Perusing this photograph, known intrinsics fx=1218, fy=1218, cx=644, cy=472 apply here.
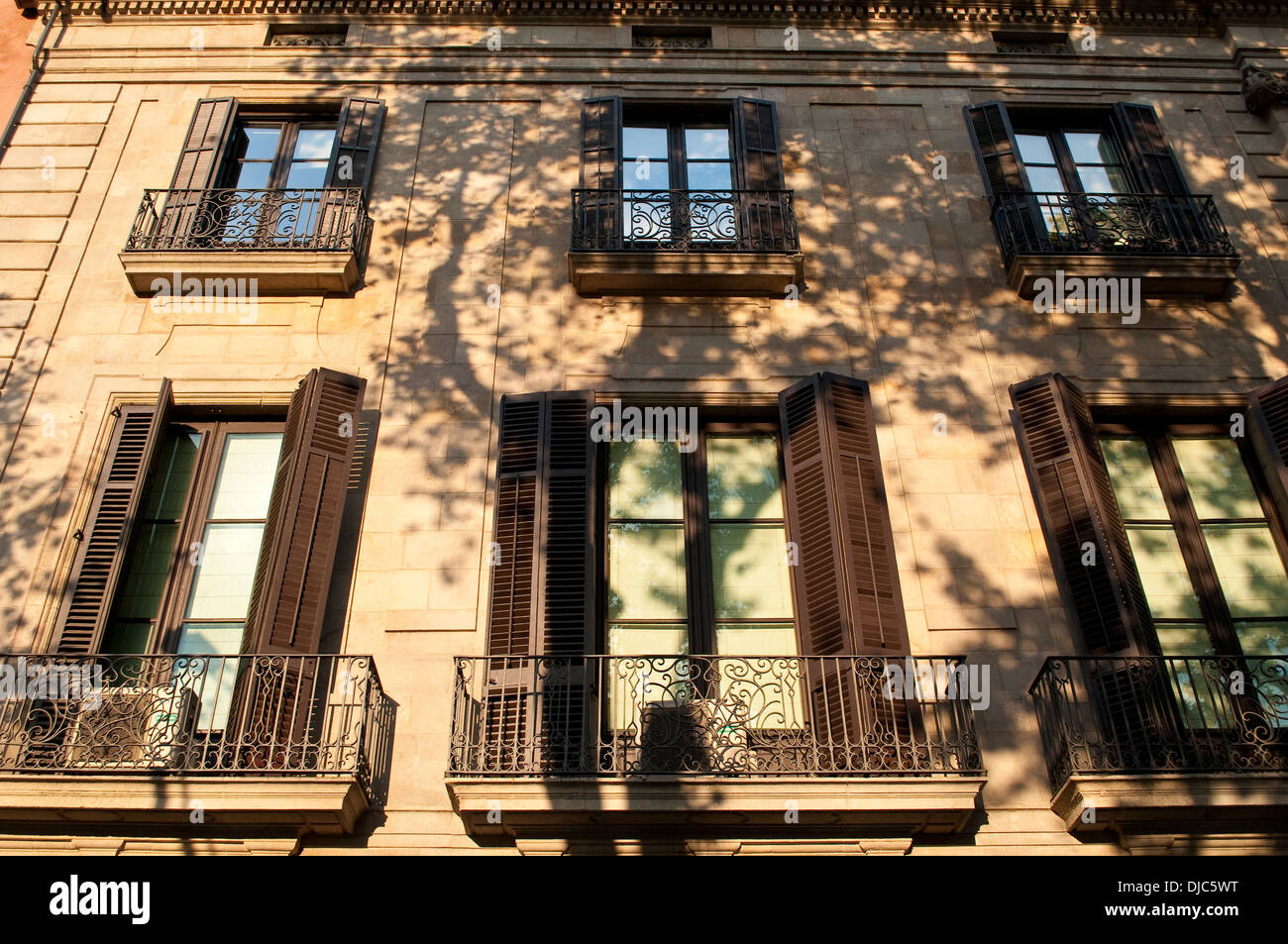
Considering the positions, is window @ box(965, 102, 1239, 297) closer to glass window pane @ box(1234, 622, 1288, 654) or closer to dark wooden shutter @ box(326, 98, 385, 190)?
glass window pane @ box(1234, 622, 1288, 654)

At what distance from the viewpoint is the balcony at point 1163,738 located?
24.8ft

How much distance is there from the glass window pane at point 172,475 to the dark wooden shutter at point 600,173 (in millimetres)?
3767

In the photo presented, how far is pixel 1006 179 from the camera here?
11.8m

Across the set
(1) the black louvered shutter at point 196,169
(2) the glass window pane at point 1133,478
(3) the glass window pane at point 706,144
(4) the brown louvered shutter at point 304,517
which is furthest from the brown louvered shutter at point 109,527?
(2) the glass window pane at point 1133,478

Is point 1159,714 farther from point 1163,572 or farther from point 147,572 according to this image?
point 147,572

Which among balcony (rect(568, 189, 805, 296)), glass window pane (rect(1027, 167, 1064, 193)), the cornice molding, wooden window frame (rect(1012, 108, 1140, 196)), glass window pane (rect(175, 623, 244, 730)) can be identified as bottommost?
glass window pane (rect(175, 623, 244, 730))

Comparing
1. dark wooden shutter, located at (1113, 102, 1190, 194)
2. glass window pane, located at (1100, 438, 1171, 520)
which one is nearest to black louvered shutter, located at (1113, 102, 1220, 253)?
dark wooden shutter, located at (1113, 102, 1190, 194)

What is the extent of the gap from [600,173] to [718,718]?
228 inches

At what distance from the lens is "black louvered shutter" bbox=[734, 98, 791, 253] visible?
11.2 meters

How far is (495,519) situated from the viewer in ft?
30.5

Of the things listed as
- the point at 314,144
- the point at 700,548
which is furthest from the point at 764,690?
the point at 314,144

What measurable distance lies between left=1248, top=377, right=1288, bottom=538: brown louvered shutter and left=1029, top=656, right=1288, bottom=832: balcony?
5.30 feet

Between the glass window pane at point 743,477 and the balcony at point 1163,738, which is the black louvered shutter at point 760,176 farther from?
the balcony at point 1163,738

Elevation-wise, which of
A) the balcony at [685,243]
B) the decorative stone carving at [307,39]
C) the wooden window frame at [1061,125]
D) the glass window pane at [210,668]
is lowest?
the glass window pane at [210,668]
